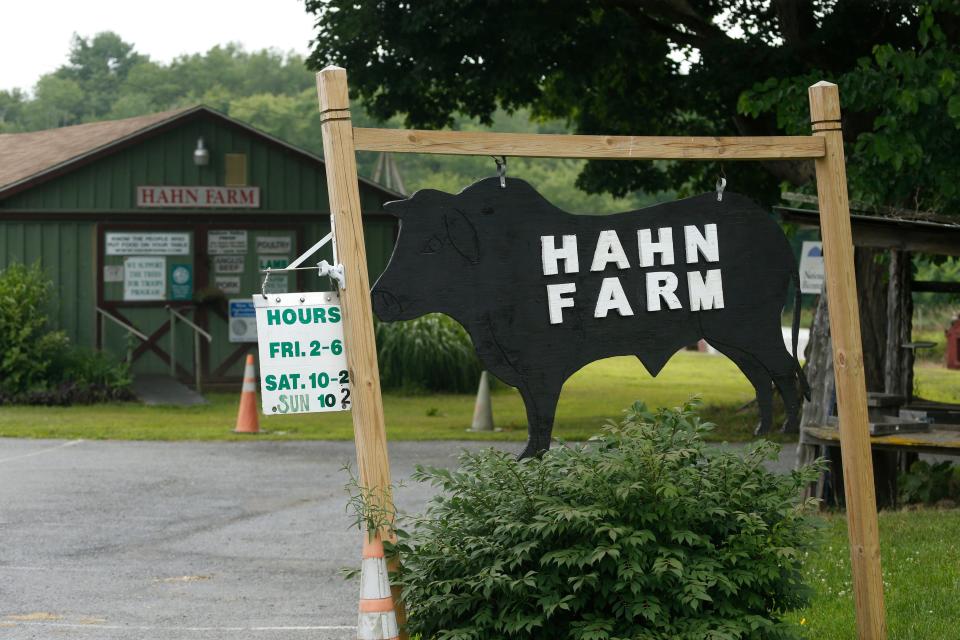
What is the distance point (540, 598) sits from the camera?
509 centimetres

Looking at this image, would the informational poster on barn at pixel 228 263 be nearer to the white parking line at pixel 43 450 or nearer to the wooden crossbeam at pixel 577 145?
the white parking line at pixel 43 450

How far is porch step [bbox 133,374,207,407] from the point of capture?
68.8 feet

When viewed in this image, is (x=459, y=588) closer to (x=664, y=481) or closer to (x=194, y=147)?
(x=664, y=481)

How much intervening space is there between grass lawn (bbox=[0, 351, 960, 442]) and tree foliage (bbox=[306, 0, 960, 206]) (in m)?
3.89

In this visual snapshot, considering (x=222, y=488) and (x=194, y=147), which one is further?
(x=194, y=147)

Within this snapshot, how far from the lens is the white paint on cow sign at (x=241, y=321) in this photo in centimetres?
2316

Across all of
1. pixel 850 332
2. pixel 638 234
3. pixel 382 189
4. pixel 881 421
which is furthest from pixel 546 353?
pixel 382 189

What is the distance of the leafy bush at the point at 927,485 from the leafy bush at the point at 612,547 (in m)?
6.31

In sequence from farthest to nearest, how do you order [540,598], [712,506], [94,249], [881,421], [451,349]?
[451,349]
[94,249]
[881,421]
[712,506]
[540,598]

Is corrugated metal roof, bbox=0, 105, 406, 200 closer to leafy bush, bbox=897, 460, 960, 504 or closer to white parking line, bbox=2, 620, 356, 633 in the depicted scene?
leafy bush, bbox=897, 460, 960, 504

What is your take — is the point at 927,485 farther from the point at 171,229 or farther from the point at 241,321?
the point at 171,229

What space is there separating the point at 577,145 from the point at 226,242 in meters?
18.2

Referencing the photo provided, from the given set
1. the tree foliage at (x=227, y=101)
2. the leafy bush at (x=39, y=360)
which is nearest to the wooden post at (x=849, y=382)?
the leafy bush at (x=39, y=360)

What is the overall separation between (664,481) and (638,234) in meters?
1.15
